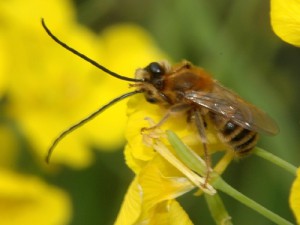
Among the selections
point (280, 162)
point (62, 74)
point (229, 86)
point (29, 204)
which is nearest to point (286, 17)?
point (280, 162)

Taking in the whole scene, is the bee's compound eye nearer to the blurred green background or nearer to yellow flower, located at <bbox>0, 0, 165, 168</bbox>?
the blurred green background

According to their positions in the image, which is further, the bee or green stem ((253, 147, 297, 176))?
the bee

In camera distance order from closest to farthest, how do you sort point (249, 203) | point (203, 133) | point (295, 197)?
point (295, 197) < point (249, 203) < point (203, 133)

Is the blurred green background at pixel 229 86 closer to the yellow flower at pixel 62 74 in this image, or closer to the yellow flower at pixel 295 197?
the yellow flower at pixel 62 74

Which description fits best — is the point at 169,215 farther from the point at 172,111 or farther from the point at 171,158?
the point at 172,111

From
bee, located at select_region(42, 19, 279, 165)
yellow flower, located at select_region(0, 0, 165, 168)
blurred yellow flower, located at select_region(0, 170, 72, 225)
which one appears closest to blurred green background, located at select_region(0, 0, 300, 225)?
yellow flower, located at select_region(0, 0, 165, 168)

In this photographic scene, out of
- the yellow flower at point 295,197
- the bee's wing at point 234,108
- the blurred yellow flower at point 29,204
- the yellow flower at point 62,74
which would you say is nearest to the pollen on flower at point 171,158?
the bee's wing at point 234,108

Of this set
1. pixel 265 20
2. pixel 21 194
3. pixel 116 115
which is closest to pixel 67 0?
pixel 116 115
